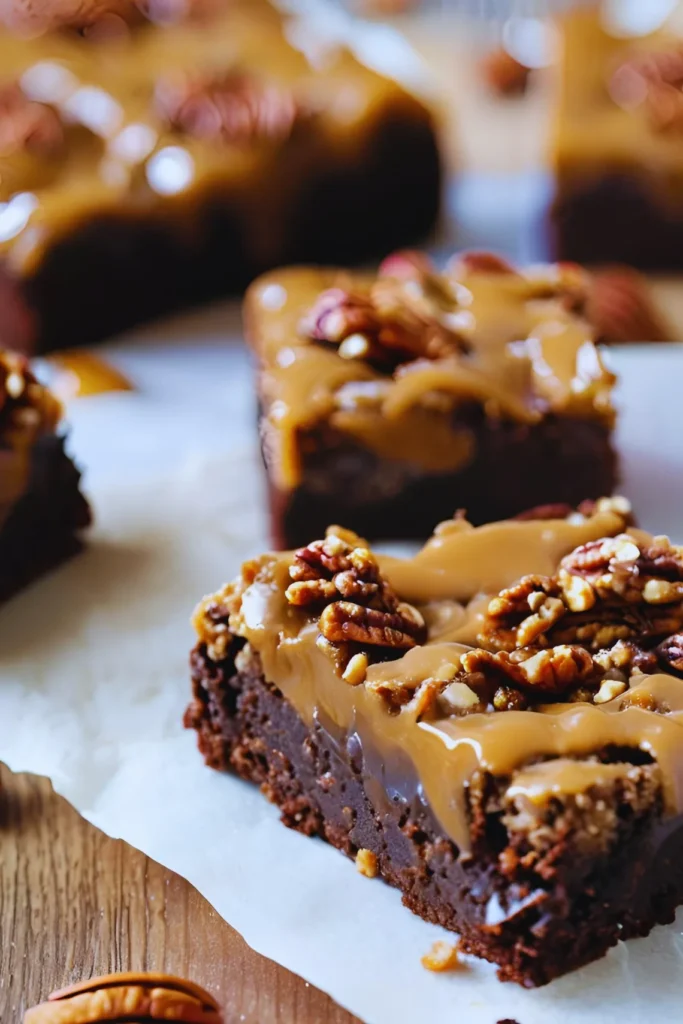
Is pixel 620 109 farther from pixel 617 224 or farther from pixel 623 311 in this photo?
pixel 623 311

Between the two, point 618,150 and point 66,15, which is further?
point 66,15

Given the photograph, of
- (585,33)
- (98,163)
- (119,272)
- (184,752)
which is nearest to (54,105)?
(98,163)

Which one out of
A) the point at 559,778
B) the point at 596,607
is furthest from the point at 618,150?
the point at 559,778

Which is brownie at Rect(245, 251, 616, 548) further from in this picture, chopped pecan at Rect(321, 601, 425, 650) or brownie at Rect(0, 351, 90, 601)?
chopped pecan at Rect(321, 601, 425, 650)

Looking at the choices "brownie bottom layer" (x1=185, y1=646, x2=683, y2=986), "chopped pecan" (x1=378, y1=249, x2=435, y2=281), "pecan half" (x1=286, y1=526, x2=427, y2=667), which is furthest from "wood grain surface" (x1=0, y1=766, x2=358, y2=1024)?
"chopped pecan" (x1=378, y1=249, x2=435, y2=281)

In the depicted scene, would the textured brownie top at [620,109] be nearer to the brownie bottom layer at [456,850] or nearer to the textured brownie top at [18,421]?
the textured brownie top at [18,421]

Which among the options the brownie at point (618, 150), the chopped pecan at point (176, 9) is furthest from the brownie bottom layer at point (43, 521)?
the chopped pecan at point (176, 9)
